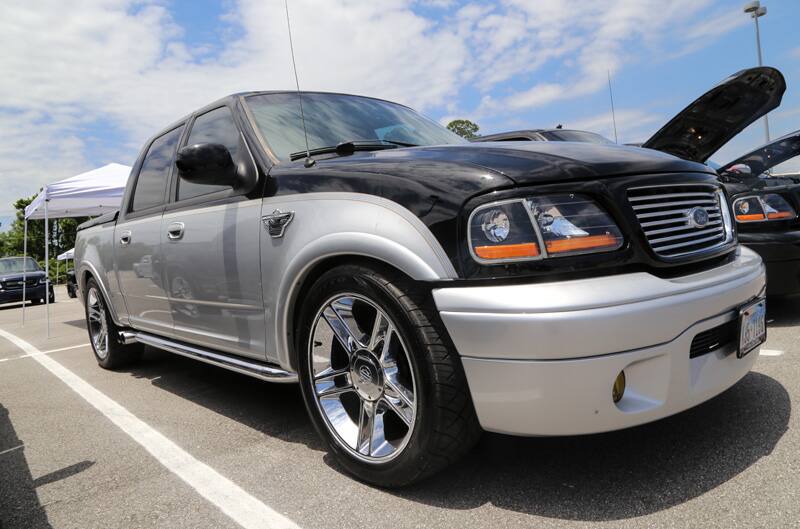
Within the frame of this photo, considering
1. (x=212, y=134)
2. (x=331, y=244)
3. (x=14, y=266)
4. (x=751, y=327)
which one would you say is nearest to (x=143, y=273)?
(x=212, y=134)

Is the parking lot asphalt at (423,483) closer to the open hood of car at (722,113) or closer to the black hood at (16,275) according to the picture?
the open hood of car at (722,113)

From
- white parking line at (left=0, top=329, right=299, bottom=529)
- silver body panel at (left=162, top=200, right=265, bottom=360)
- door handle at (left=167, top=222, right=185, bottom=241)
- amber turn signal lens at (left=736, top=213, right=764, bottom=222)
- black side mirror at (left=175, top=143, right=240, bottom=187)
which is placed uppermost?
black side mirror at (left=175, top=143, right=240, bottom=187)

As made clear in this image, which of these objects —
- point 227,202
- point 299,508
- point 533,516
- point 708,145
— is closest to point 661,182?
point 533,516

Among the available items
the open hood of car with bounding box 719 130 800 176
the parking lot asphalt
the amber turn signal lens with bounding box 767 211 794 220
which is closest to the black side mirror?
the parking lot asphalt

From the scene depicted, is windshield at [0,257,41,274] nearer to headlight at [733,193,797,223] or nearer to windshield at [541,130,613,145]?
windshield at [541,130,613,145]

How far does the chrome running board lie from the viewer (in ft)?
8.21

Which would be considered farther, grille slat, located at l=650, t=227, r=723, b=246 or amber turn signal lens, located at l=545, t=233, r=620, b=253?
grille slat, located at l=650, t=227, r=723, b=246

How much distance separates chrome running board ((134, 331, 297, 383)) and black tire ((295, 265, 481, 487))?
22.0 inches

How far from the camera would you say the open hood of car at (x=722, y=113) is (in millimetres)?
4512

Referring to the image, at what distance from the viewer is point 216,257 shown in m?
2.84

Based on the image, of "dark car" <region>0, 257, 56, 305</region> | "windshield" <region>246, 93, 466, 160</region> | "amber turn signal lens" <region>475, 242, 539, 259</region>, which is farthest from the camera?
"dark car" <region>0, 257, 56, 305</region>

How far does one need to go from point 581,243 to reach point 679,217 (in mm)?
521

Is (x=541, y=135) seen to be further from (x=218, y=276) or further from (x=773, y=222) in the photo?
(x=218, y=276)

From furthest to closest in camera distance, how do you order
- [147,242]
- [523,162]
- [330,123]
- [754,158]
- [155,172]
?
[754,158] → [155,172] → [147,242] → [330,123] → [523,162]
